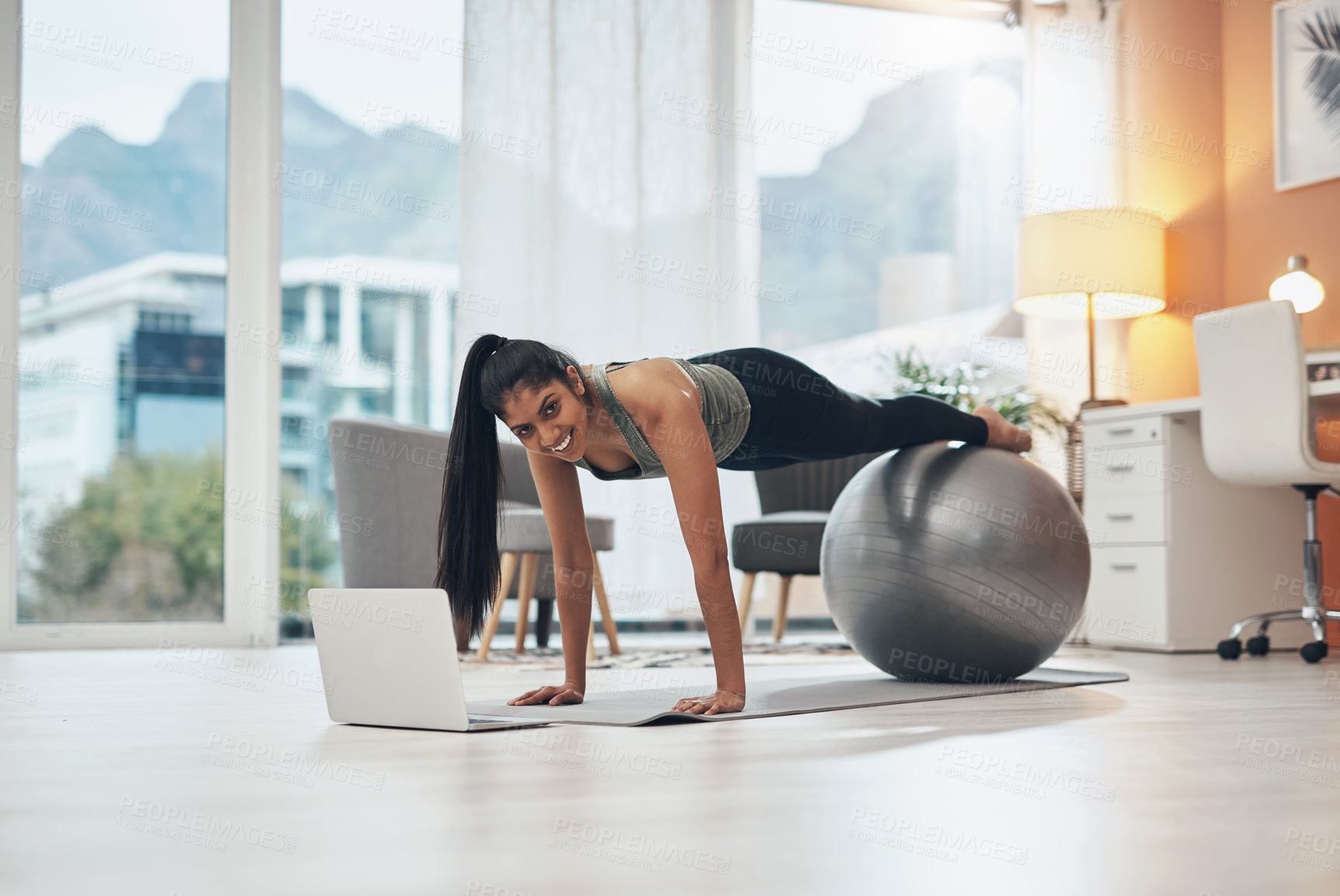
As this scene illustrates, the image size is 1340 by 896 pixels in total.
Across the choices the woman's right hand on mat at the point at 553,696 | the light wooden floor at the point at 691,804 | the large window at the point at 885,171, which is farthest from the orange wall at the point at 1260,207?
the woman's right hand on mat at the point at 553,696

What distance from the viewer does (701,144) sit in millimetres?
4871

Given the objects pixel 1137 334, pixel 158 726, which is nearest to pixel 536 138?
pixel 1137 334

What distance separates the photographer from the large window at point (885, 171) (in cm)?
528

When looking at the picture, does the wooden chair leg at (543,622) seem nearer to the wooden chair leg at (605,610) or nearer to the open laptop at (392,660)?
the wooden chair leg at (605,610)

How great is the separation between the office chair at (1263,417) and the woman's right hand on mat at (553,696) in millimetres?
2321

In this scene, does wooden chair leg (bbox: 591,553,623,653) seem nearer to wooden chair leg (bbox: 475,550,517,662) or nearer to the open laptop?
wooden chair leg (bbox: 475,550,517,662)

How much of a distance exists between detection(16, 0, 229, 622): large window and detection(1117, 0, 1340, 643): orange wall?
377 cm

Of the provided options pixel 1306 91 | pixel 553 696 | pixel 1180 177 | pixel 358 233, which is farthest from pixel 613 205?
pixel 553 696

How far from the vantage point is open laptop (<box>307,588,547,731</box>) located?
1718 mm

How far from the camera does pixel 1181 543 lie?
3887 mm

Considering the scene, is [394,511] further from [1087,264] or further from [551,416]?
[1087,264]

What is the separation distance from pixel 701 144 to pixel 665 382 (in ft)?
10.1

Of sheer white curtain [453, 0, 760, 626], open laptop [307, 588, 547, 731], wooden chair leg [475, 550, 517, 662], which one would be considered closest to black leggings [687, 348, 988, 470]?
open laptop [307, 588, 547, 731]

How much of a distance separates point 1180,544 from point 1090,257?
3.86ft
